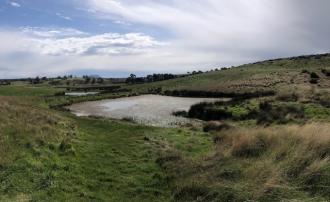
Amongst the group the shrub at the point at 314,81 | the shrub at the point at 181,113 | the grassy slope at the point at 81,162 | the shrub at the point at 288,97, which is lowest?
the shrub at the point at 181,113

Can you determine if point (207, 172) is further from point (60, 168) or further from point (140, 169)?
point (60, 168)

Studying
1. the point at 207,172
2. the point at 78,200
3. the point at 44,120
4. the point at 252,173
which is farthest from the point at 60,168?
the point at 44,120

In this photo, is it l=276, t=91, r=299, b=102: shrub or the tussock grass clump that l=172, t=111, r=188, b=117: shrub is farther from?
the tussock grass clump

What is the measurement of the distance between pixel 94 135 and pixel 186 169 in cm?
1564

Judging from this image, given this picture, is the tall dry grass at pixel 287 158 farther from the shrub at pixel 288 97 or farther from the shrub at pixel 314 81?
the shrub at pixel 314 81

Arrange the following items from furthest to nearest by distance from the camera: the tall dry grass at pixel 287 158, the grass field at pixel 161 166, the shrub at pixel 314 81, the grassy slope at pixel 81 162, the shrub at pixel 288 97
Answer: the shrub at pixel 314 81 < the shrub at pixel 288 97 < the grassy slope at pixel 81 162 < the grass field at pixel 161 166 < the tall dry grass at pixel 287 158

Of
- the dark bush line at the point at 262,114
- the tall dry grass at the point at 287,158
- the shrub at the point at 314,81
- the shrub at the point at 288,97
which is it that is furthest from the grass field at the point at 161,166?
the shrub at the point at 314,81

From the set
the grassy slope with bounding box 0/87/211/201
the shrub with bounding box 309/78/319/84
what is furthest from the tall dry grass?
the shrub with bounding box 309/78/319/84

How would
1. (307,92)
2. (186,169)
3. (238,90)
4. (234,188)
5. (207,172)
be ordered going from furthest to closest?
(238,90), (307,92), (186,169), (207,172), (234,188)

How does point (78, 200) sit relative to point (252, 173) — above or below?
below

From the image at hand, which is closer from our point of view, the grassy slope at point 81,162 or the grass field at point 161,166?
the grass field at point 161,166

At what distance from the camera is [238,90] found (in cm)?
8531

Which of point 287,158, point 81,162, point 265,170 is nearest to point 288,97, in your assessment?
point 81,162

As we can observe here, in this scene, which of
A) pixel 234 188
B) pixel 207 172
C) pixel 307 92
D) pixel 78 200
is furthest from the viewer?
pixel 307 92
